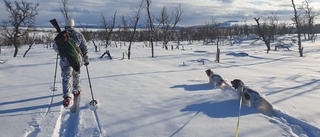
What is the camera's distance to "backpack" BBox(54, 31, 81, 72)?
4902 mm

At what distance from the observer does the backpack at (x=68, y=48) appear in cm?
490

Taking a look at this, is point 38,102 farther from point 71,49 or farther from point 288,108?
point 288,108

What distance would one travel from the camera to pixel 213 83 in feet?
Answer: 24.0

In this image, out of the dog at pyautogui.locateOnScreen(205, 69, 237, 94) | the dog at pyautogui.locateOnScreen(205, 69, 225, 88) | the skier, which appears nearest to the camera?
the skier

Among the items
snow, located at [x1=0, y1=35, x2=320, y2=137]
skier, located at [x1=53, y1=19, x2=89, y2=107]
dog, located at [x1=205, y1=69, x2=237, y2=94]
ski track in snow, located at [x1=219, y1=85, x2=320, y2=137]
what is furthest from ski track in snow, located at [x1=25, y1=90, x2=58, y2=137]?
dog, located at [x1=205, y1=69, x2=237, y2=94]

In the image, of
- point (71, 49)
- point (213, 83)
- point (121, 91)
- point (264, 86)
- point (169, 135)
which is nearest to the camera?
point (169, 135)

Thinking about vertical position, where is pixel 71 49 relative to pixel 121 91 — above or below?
above

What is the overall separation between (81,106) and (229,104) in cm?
283

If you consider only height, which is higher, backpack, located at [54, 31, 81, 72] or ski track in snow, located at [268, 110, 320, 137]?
backpack, located at [54, 31, 81, 72]

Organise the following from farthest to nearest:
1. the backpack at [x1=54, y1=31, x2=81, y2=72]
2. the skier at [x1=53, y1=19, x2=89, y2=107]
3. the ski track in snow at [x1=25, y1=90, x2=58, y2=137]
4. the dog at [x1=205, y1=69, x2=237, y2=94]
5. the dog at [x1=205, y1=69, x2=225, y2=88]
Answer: the dog at [x1=205, y1=69, x2=225, y2=88]
the dog at [x1=205, y1=69, x2=237, y2=94]
the skier at [x1=53, y1=19, x2=89, y2=107]
the backpack at [x1=54, y1=31, x2=81, y2=72]
the ski track in snow at [x1=25, y1=90, x2=58, y2=137]

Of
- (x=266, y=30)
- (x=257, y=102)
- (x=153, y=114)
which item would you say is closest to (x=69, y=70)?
(x=153, y=114)

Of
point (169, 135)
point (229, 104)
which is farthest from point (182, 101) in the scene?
point (169, 135)

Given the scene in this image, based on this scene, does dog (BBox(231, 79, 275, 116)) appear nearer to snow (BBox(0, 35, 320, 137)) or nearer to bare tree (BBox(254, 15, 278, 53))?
snow (BBox(0, 35, 320, 137))

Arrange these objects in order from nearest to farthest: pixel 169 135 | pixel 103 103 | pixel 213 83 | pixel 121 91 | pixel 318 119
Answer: pixel 169 135 < pixel 318 119 < pixel 103 103 < pixel 121 91 < pixel 213 83
